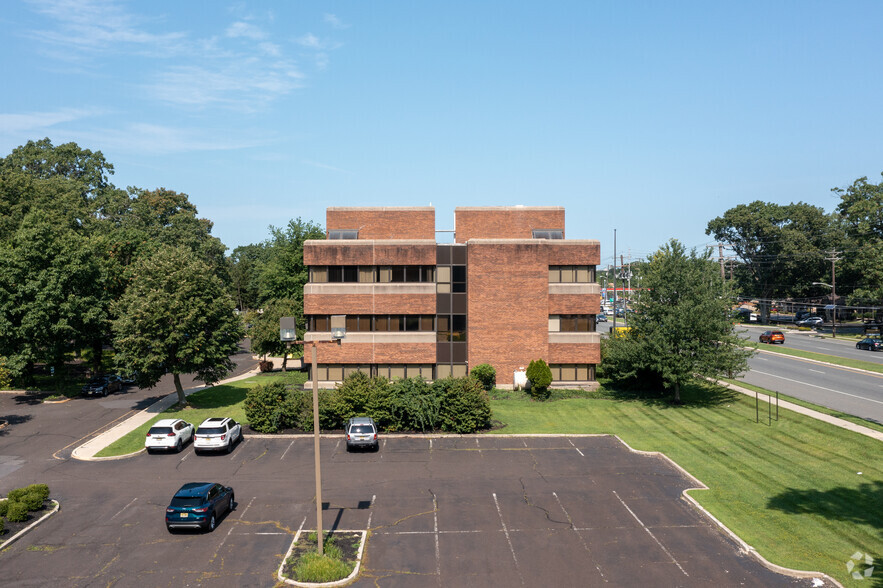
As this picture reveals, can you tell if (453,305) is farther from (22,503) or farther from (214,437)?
(22,503)

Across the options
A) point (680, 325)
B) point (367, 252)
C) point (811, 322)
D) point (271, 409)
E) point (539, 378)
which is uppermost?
point (367, 252)

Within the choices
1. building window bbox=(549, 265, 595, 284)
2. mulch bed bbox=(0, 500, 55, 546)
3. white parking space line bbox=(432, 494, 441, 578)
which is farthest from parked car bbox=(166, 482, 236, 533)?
building window bbox=(549, 265, 595, 284)

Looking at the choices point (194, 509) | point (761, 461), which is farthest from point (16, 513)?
point (761, 461)

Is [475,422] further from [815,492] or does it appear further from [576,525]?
[815,492]

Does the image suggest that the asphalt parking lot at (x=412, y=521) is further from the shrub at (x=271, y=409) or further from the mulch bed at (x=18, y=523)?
the shrub at (x=271, y=409)

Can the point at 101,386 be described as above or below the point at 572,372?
below

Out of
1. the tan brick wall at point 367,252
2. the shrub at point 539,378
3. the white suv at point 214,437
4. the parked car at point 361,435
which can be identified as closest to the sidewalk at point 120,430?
the white suv at point 214,437

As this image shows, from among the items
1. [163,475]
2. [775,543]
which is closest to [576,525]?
[775,543]
